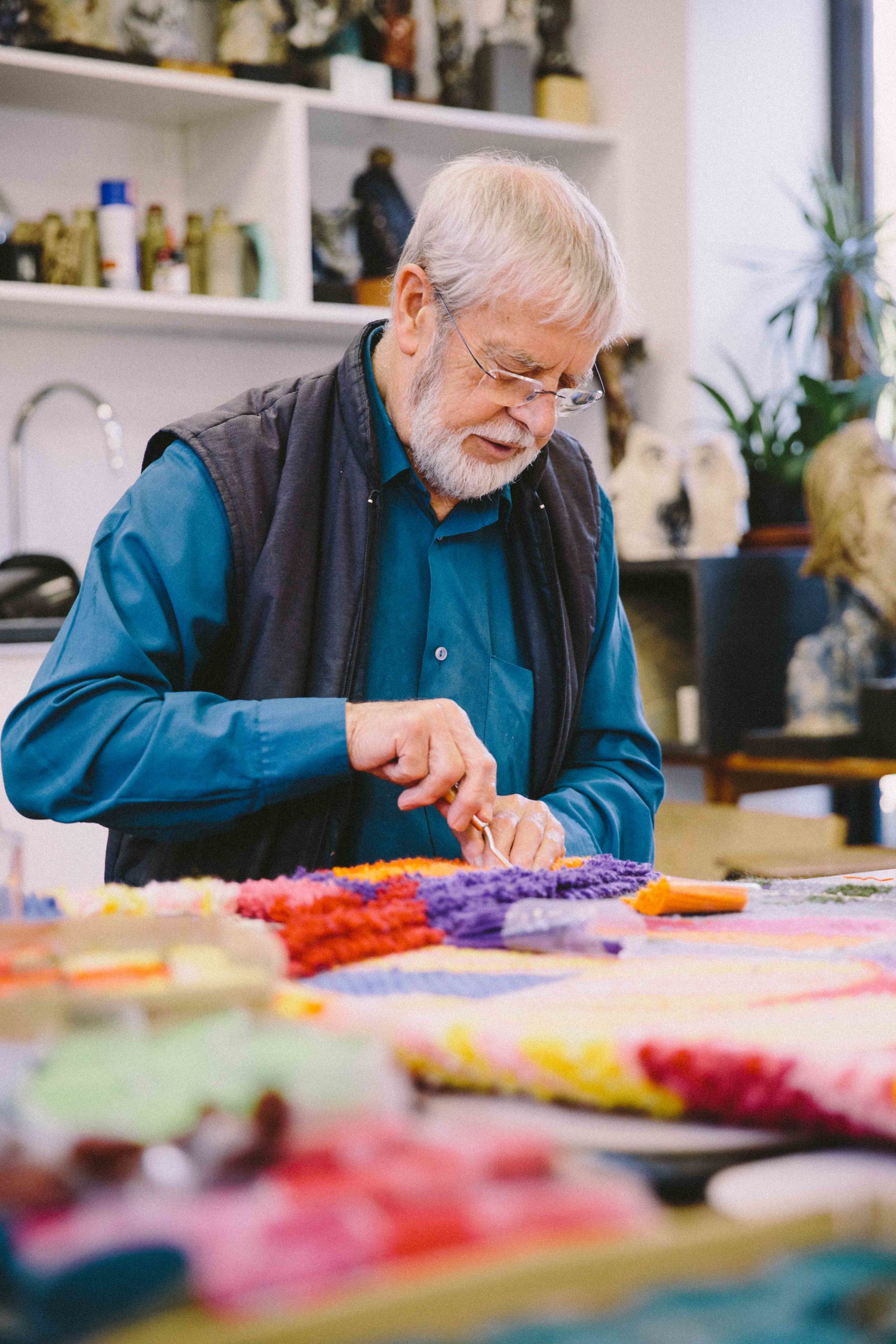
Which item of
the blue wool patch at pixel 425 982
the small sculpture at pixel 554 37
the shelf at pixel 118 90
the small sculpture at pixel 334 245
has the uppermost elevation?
the small sculpture at pixel 554 37

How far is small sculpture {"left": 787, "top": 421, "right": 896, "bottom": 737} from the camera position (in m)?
2.95

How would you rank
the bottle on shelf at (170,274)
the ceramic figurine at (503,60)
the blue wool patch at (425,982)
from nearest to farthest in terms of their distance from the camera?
the blue wool patch at (425,982)
the bottle on shelf at (170,274)
the ceramic figurine at (503,60)

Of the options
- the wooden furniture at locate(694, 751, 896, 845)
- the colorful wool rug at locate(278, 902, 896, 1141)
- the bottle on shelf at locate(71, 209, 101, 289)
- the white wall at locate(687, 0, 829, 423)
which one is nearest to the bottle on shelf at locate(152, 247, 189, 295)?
the bottle on shelf at locate(71, 209, 101, 289)

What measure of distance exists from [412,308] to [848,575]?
167cm

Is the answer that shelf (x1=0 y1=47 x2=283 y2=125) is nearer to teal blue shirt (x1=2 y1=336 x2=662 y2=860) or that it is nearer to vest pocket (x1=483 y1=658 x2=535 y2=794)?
teal blue shirt (x1=2 y1=336 x2=662 y2=860)

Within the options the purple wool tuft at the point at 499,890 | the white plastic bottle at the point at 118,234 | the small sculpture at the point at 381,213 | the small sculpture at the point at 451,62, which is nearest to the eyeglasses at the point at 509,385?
the purple wool tuft at the point at 499,890

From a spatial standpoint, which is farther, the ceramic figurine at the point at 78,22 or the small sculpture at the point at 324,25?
the small sculpture at the point at 324,25

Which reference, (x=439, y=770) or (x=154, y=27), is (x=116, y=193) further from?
(x=439, y=770)

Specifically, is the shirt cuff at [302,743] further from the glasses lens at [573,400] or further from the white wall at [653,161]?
the white wall at [653,161]

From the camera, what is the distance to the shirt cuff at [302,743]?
129cm

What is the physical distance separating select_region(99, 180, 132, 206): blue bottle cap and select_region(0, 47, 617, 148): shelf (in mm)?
206

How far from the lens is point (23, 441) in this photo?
3152 mm

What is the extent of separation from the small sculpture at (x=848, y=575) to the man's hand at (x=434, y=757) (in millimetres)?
1904

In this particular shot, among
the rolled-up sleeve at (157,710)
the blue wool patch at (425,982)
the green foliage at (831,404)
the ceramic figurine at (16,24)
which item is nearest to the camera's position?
the blue wool patch at (425,982)
